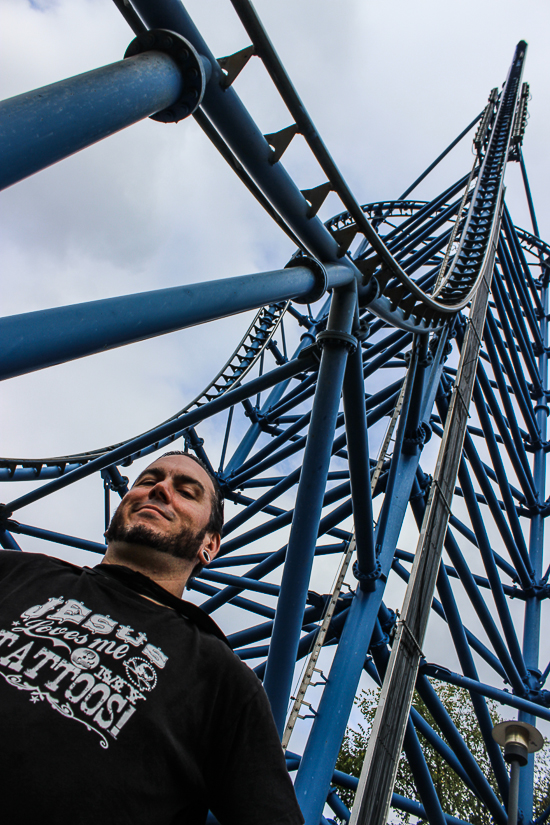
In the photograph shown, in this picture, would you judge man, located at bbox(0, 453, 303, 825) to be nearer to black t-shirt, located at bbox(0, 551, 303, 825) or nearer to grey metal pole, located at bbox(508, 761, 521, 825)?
black t-shirt, located at bbox(0, 551, 303, 825)

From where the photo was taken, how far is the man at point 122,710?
3.56ft

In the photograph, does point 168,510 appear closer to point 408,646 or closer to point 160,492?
point 160,492

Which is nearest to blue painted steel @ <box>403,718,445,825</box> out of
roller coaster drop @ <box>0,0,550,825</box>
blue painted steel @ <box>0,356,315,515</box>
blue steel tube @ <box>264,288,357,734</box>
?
roller coaster drop @ <box>0,0,550,825</box>

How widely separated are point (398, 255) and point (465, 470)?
219 inches

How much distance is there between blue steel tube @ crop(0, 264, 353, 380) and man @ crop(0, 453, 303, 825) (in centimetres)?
55

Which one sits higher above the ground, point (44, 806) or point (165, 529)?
point (165, 529)

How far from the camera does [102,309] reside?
1754 mm

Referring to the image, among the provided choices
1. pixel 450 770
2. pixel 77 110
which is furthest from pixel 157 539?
pixel 450 770

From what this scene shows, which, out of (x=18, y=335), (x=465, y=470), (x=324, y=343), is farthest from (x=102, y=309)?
(x=465, y=470)

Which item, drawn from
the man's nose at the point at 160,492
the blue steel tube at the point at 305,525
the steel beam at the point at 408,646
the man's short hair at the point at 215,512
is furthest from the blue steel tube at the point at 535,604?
the man's nose at the point at 160,492

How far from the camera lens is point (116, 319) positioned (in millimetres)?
1786

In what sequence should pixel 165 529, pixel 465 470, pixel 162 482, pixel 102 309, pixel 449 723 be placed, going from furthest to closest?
pixel 465 470
pixel 449 723
pixel 162 482
pixel 165 529
pixel 102 309

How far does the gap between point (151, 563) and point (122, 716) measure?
601mm

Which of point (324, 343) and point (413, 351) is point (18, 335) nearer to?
point (324, 343)
